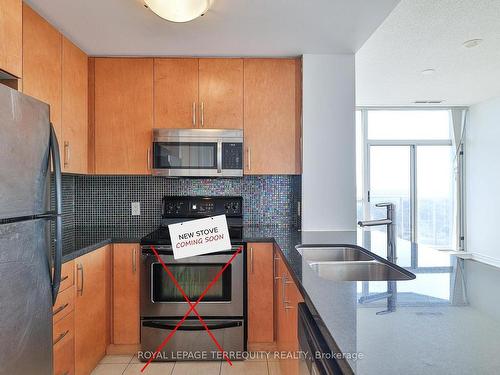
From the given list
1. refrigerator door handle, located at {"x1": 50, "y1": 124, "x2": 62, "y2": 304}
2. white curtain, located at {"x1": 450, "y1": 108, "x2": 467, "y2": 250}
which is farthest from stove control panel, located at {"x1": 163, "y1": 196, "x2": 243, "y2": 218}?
white curtain, located at {"x1": 450, "y1": 108, "x2": 467, "y2": 250}

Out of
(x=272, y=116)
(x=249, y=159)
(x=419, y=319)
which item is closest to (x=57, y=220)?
(x=419, y=319)

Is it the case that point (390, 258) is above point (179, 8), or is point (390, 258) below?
below

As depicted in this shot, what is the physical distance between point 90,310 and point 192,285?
2.16 ft

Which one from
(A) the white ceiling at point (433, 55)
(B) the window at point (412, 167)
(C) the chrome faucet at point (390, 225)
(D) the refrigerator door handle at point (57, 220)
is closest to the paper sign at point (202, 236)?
(D) the refrigerator door handle at point (57, 220)

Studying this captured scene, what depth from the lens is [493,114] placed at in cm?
455

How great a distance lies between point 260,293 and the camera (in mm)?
2422

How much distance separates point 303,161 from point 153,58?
1440mm

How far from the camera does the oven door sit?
2.33 m

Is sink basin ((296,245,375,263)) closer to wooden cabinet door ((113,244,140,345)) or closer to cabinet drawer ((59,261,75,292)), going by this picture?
wooden cabinet door ((113,244,140,345))

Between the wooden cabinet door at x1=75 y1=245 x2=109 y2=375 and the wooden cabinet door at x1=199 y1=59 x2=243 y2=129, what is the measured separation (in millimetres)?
1263

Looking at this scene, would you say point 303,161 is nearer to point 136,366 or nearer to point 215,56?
point 215,56

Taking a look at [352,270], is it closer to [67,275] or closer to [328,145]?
[328,145]

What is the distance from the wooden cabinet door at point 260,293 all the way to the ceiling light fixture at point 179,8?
151cm

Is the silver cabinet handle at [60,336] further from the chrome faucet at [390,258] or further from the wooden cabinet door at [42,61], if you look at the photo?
the chrome faucet at [390,258]
